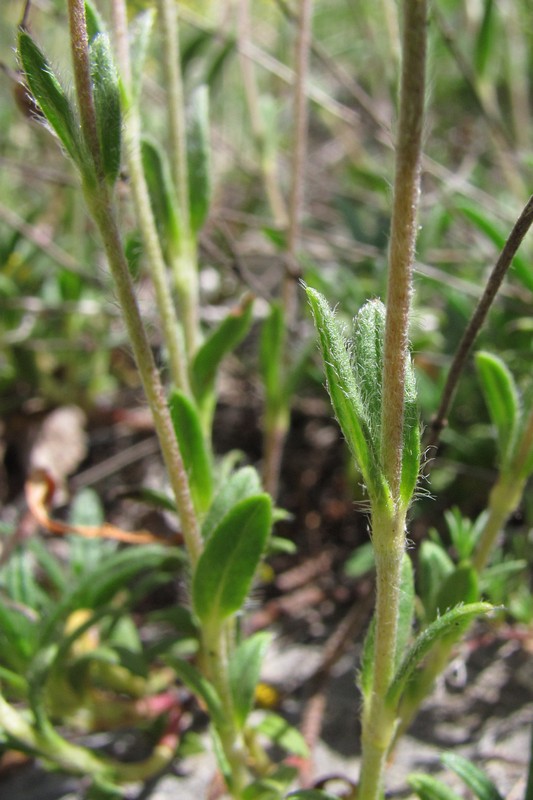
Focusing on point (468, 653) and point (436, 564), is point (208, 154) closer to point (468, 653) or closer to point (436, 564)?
point (436, 564)

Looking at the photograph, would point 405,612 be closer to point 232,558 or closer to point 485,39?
point 232,558

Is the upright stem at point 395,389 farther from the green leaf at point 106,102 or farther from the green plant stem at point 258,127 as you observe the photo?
the green plant stem at point 258,127

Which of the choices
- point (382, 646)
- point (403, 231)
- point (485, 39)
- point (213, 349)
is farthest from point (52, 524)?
point (485, 39)

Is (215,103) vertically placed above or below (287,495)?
above

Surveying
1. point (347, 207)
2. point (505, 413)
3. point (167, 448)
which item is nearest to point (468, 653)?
point (505, 413)

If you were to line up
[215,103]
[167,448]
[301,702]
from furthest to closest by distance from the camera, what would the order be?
[215,103] < [301,702] < [167,448]
